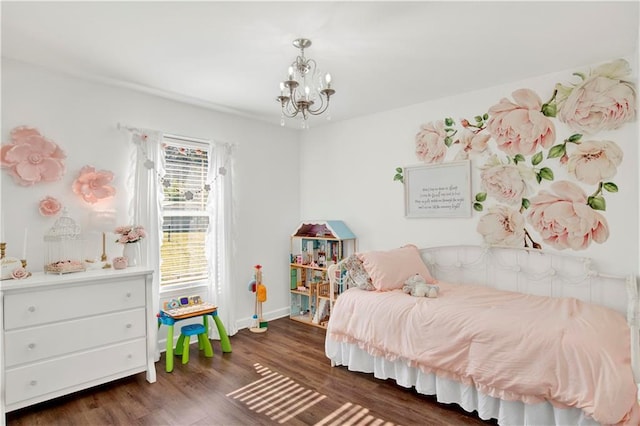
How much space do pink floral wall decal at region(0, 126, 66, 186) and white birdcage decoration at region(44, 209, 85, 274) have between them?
1.08 feet

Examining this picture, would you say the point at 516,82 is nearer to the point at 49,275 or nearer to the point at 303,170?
the point at 303,170

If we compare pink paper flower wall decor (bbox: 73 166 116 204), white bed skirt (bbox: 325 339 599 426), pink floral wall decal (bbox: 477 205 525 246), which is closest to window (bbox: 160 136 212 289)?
pink paper flower wall decor (bbox: 73 166 116 204)

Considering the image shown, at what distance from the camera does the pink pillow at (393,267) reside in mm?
3129

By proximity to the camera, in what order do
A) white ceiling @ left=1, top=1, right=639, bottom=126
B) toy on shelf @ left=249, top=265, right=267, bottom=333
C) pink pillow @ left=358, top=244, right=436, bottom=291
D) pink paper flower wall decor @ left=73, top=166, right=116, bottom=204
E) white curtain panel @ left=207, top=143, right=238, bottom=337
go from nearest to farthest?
white ceiling @ left=1, top=1, right=639, bottom=126 → pink paper flower wall decor @ left=73, top=166, right=116, bottom=204 → pink pillow @ left=358, top=244, right=436, bottom=291 → white curtain panel @ left=207, top=143, right=238, bottom=337 → toy on shelf @ left=249, top=265, right=267, bottom=333

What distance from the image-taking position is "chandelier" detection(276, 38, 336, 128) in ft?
7.22

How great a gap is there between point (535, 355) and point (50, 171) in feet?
11.8

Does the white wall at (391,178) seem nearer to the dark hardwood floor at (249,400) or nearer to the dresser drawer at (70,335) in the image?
the dark hardwood floor at (249,400)

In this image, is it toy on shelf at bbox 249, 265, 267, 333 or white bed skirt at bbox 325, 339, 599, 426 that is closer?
white bed skirt at bbox 325, 339, 599, 426

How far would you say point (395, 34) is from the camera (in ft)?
7.64

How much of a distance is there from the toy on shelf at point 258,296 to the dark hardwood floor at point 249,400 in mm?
814

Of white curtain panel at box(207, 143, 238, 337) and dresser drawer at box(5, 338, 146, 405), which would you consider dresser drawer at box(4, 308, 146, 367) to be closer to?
dresser drawer at box(5, 338, 146, 405)

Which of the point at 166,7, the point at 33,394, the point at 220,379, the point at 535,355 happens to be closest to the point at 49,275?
the point at 33,394

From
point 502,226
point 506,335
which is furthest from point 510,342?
point 502,226

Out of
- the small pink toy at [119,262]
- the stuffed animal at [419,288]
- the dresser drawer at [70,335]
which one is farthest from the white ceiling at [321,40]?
the dresser drawer at [70,335]
